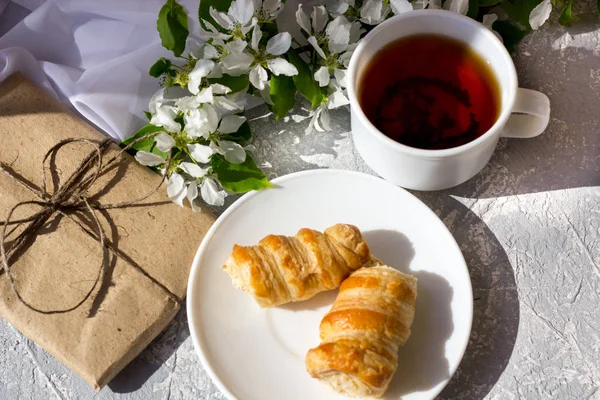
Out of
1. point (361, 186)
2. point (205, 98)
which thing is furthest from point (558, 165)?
point (205, 98)

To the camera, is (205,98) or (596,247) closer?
(205,98)

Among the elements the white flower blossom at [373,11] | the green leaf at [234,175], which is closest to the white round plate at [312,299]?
the green leaf at [234,175]

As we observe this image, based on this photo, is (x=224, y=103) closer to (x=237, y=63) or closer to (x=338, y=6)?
(x=237, y=63)

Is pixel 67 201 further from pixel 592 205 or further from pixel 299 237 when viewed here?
pixel 592 205

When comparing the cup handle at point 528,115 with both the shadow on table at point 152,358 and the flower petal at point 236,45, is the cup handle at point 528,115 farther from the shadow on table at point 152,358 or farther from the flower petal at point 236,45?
the shadow on table at point 152,358

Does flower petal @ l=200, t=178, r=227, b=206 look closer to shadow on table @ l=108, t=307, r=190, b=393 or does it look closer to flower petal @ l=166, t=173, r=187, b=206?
flower petal @ l=166, t=173, r=187, b=206

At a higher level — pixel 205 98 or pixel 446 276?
pixel 205 98

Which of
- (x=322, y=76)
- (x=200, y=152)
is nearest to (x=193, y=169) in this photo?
(x=200, y=152)
